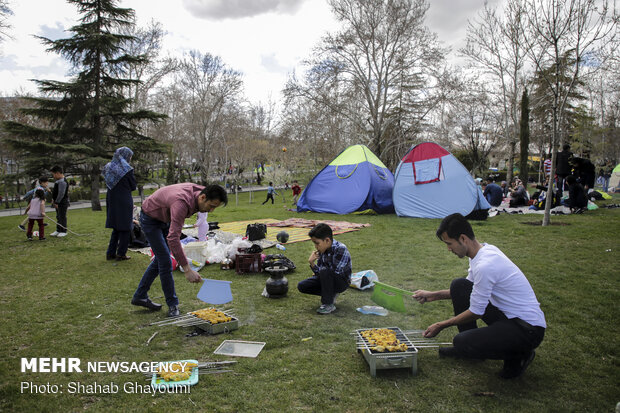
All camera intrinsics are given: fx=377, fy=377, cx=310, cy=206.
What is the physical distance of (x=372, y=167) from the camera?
1462 cm

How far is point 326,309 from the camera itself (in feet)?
14.9

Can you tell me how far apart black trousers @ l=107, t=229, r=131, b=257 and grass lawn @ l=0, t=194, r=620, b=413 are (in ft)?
0.93

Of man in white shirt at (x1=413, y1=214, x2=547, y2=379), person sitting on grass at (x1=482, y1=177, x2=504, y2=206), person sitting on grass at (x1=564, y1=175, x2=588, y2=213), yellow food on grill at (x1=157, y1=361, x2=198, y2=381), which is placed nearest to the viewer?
man in white shirt at (x1=413, y1=214, x2=547, y2=379)

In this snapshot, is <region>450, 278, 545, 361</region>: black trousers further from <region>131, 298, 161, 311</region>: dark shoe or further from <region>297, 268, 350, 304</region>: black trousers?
<region>131, 298, 161, 311</region>: dark shoe

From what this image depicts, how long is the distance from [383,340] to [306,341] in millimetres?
889

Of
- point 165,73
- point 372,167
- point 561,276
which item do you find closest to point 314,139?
point 165,73

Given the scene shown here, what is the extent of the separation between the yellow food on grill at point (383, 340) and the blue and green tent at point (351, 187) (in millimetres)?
11014

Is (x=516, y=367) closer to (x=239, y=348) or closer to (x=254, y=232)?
(x=239, y=348)

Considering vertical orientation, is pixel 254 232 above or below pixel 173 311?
above

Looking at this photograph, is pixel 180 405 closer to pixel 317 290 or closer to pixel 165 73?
pixel 317 290

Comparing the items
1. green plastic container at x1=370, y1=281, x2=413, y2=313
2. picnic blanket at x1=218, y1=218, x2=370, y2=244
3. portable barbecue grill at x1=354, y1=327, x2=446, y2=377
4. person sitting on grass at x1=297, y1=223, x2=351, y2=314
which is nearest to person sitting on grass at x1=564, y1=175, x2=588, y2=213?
picnic blanket at x1=218, y1=218, x2=370, y2=244

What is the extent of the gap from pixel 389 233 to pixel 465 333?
7.00 meters

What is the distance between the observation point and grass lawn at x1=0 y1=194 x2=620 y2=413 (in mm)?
2768

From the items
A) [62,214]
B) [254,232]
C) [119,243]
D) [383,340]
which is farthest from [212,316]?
[62,214]
